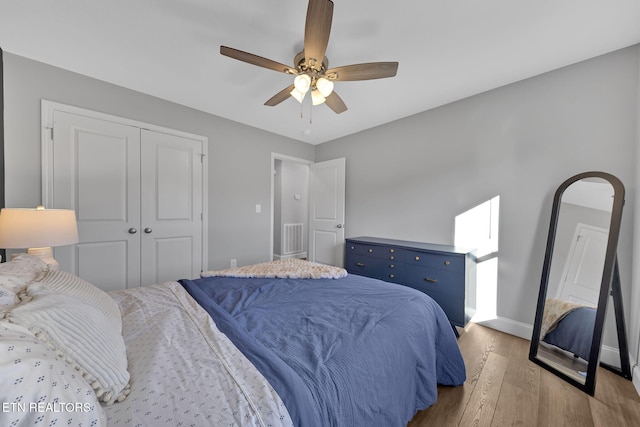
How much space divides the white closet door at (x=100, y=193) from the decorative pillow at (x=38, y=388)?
7.46 ft

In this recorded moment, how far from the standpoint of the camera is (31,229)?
1588mm

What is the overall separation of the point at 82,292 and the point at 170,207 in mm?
1966

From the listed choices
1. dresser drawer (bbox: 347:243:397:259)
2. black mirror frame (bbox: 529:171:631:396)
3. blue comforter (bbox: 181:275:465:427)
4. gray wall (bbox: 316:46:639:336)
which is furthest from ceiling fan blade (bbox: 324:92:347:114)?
black mirror frame (bbox: 529:171:631:396)

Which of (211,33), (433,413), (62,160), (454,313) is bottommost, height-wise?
(433,413)

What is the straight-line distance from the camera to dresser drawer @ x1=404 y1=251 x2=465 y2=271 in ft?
7.56

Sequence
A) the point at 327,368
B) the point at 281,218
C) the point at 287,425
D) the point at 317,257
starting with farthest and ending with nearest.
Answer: the point at 281,218
the point at 317,257
the point at 327,368
the point at 287,425

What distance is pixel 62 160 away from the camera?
220 cm

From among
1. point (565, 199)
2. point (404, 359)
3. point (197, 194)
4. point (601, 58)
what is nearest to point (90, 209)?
point (197, 194)

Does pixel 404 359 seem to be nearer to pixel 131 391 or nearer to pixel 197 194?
pixel 131 391

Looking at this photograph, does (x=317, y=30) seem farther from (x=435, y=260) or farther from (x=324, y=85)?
(x=435, y=260)

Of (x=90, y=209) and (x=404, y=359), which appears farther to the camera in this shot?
(x=90, y=209)

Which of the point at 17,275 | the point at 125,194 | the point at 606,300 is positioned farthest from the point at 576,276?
the point at 125,194

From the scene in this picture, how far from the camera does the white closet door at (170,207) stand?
2.66 meters

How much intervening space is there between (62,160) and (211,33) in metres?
1.78
